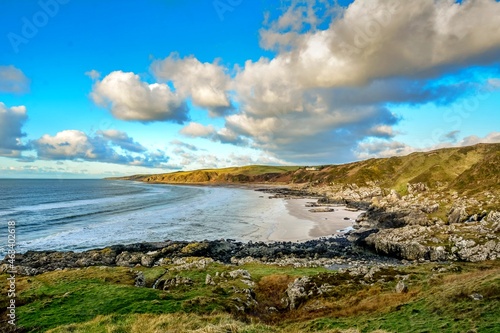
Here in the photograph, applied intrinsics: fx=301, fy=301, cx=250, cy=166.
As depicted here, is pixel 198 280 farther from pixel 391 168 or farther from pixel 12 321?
pixel 391 168

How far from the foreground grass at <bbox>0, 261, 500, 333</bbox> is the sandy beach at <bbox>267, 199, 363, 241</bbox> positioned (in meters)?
37.3

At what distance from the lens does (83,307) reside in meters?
23.4

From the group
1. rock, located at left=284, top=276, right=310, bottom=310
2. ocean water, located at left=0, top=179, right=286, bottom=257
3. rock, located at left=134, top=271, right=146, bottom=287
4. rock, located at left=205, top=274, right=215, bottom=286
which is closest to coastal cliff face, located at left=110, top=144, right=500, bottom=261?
rock, located at left=284, top=276, right=310, bottom=310

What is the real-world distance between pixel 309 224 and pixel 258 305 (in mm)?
61822

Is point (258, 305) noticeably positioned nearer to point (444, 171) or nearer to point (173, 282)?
point (173, 282)

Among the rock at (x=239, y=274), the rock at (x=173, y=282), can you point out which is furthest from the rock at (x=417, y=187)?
the rock at (x=173, y=282)

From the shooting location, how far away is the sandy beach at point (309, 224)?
238 ft

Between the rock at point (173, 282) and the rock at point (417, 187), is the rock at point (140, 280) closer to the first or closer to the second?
the rock at point (173, 282)

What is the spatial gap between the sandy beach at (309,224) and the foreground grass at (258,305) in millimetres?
37337

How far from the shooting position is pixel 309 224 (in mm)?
87000

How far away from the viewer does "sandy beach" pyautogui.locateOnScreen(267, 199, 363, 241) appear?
72688mm

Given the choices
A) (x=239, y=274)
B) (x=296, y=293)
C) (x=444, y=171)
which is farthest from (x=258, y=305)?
(x=444, y=171)

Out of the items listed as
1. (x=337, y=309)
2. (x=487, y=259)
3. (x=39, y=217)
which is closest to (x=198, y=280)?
(x=337, y=309)

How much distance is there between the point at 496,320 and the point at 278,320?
1428cm
